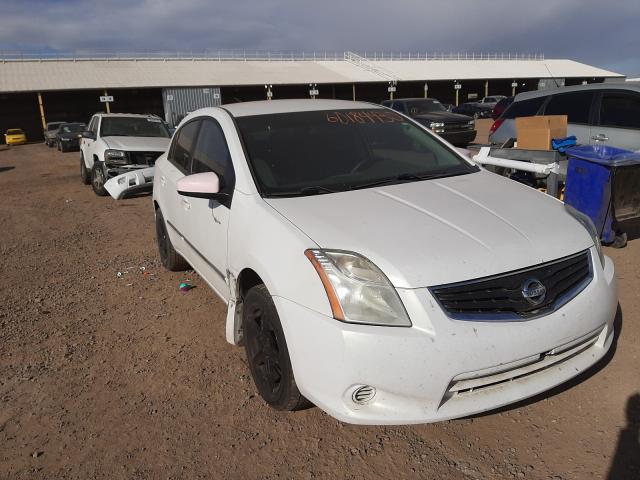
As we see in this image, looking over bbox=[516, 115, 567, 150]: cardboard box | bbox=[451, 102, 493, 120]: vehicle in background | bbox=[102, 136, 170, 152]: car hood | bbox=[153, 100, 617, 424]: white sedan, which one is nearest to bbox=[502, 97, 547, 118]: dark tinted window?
bbox=[516, 115, 567, 150]: cardboard box

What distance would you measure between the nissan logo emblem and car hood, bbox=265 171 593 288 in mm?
92

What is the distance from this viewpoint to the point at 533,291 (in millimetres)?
2330

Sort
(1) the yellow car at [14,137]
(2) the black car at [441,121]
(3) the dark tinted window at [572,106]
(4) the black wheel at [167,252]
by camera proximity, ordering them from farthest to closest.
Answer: (1) the yellow car at [14,137] → (2) the black car at [441,121] → (3) the dark tinted window at [572,106] → (4) the black wheel at [167,252]

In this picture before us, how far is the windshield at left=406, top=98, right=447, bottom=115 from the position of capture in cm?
1753

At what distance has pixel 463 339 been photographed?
7.13 ft

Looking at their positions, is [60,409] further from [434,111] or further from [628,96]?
[434,111]

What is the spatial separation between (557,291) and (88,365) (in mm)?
3011

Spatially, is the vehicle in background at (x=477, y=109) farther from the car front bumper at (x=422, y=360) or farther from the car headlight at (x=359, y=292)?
the car headlight at (x=359, y=292)

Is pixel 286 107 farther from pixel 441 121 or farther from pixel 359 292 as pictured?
pixel 441 121

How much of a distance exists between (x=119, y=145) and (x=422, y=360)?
931cm

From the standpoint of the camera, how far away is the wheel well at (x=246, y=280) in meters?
2.86

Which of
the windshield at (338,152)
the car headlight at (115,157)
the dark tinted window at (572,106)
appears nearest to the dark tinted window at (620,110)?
the dark tinted window at (572,106)

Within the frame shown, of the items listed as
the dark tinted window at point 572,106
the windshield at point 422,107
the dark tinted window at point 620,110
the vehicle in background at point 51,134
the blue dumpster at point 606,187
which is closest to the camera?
the blue dumpster at point 606,187

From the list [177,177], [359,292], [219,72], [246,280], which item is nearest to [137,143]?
[177,177]
